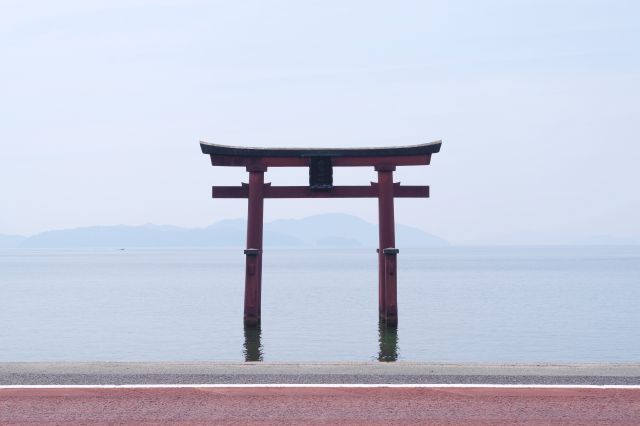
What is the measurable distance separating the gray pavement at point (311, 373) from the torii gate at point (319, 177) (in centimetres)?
1056

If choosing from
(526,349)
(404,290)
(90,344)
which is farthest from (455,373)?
(404,290)

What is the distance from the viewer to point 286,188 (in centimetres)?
2189

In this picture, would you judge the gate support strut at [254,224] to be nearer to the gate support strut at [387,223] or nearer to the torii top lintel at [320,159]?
the torii top lintel at [320,159]

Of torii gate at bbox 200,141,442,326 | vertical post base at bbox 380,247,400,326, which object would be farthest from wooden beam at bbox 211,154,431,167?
vertical post base at bbox 380,247,400,326

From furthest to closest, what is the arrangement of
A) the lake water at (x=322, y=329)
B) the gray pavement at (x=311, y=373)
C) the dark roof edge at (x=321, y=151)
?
the lake water at (x=322, y=329) < the dark roof edge at (x=321, y=151) < the gray pavement at (x=311, y=373)

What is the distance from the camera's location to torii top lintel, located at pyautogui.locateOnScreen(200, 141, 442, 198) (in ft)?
69.7

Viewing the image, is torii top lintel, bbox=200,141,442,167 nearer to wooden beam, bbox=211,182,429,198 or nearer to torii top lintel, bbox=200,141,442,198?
torii top lintel, bbox=200,141,442,198

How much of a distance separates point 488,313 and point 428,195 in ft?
70.2

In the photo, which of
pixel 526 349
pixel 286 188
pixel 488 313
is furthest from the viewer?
pixel 488 313

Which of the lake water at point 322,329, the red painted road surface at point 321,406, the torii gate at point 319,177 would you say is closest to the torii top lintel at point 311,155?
the torii gate at point 319,177

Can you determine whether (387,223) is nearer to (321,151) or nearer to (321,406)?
(321,151)

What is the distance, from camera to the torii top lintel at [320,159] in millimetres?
21250

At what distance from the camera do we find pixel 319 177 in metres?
21.3

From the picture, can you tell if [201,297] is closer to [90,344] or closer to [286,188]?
[90,344]
